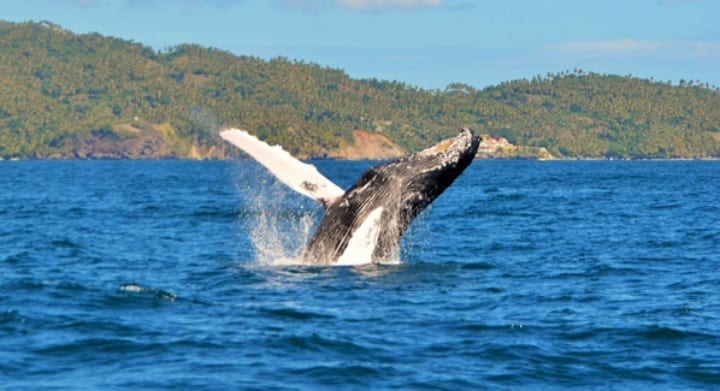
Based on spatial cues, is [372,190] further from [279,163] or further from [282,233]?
[282,233]

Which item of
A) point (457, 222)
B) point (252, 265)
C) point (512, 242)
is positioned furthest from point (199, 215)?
point (252, 265)

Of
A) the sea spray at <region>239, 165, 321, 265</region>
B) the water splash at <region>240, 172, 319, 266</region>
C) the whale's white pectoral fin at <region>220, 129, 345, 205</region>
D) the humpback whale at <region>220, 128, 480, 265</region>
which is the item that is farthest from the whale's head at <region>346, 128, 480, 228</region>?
the sea spray at <region>239, 165, 321, 265</region>

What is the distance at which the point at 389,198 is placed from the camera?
1361 centimetres

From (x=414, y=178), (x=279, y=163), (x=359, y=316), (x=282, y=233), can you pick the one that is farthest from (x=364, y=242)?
(x=282, y=233)

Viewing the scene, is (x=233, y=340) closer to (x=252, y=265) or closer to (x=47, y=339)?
(x=47, y=339)

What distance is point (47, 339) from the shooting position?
36.0ft

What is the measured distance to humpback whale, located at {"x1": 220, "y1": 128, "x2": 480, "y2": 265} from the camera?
521 inches

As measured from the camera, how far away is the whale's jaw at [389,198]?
13.3m

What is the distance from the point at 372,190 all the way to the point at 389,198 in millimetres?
219

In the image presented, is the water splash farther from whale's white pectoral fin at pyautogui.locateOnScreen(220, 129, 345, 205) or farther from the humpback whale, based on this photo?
whale's white pectoral fin at pyautogui.locateOnScreen(220, 129, 345, 205)

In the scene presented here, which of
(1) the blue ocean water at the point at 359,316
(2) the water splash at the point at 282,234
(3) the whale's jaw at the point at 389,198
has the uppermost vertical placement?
(3) the whale's jaw at the point at 389,198

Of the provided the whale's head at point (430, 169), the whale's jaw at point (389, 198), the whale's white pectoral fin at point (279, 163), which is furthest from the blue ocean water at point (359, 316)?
the whale's white pectoral fin at point (279, 163)

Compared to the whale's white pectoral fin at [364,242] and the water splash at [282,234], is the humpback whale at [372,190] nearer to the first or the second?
the whale's white pectoral fin at [364,242]

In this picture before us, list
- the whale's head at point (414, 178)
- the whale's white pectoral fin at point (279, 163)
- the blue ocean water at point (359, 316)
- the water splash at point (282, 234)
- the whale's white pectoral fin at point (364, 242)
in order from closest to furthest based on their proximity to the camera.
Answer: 1. the blue ocean water at point (359, 316)
2. the whale's white pectoral fin at point (279, 163)
3. the whale's head at point (414, 178)
4. the whale's white pectoral fin at point (364, 242)
5. the water splash at point (282, 234)
